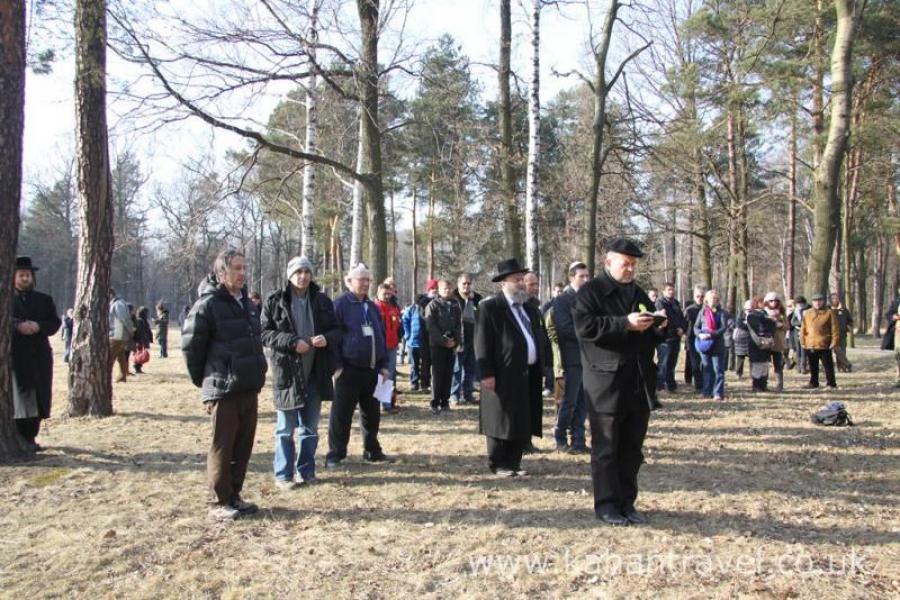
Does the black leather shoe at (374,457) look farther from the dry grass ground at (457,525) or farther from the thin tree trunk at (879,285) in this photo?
the thin tree trunk at (879,285)

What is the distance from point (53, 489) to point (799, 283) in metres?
60.6

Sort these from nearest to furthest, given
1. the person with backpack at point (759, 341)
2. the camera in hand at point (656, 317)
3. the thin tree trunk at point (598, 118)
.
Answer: the camera in hand at point (656, 317) → the person with backpack at point (759, 341) → the thin tree trunk at point (598, 118)

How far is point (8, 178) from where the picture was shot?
20.9 feet

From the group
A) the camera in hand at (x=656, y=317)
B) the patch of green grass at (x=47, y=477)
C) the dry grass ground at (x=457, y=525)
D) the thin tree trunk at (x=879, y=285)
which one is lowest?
the dry grass ground at (x=457, y=525)

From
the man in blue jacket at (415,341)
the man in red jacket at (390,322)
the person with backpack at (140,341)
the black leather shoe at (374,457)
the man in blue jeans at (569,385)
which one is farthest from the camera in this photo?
the person with backpack at (140,341)

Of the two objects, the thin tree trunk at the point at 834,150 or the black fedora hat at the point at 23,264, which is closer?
the black fedora hat at the point at 23,264

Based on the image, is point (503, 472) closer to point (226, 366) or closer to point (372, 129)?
point (226, 366)

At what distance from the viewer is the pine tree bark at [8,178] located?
6289 mm

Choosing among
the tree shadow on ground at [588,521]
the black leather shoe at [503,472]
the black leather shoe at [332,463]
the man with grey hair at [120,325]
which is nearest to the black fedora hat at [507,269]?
the black leather shoe at [503,472]

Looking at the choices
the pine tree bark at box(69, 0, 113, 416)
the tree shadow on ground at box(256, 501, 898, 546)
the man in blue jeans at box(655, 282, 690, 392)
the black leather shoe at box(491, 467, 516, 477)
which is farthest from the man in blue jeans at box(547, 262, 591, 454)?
the pine tree bark at box(69, 0, 113, 416)

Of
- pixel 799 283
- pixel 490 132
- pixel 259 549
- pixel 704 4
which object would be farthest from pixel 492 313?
pixel 799 283

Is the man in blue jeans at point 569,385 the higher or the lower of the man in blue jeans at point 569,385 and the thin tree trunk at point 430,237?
the lower

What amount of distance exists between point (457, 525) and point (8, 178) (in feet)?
18.3

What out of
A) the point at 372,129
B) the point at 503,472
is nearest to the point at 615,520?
the point at 503,472
